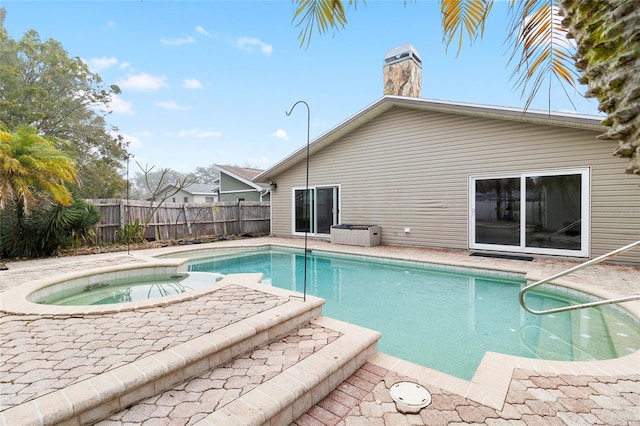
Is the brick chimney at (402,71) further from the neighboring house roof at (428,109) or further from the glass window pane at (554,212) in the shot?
the glass window pane at (554,212)

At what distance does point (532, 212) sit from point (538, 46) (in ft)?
22.6

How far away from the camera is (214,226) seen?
12.8 meters

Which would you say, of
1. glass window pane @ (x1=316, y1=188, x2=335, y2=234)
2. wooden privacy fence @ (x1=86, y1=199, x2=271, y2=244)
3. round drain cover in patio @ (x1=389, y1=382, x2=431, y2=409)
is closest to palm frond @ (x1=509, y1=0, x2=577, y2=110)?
round drain cover in patio @ (x1=389, y1=382, x2=431, y2=409)

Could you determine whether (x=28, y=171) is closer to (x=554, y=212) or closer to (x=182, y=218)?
(x=182, y=218)

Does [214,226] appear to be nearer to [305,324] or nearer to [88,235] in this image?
[88,235]

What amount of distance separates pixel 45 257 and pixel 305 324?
7990 millimetres

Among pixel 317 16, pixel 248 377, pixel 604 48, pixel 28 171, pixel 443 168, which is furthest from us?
pixel 443 168

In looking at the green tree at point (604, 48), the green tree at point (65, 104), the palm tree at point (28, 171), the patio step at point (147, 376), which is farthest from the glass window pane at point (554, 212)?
the green tree at point (65, 104)

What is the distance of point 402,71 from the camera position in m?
13.2

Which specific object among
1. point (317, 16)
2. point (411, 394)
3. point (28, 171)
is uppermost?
point (317, 16)

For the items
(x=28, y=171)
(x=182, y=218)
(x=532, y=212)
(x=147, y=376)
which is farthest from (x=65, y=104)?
(x=532, y=212)

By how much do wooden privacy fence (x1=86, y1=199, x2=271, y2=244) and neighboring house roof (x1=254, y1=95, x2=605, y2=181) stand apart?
1.87 m

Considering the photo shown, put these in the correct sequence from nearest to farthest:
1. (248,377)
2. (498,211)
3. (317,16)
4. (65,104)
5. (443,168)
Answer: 1. (248,377)
2. (317,16)
3. (498,211)
4. (443,168)
5. (65,104)

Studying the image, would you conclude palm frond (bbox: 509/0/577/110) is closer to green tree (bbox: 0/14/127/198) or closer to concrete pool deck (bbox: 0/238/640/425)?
concrete pool deck (bbox: 0/238/640/425)
